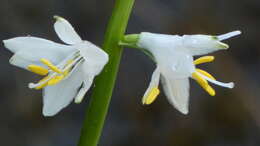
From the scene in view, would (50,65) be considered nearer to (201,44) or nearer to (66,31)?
(66,31)

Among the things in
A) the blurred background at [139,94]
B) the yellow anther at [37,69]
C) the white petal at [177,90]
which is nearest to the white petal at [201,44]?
the white petal at [177,90]

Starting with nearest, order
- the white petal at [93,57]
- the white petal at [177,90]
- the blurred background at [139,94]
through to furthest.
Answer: the white petal at [93,57]
the white petal at [177,90]
the blurred background at [139,94]

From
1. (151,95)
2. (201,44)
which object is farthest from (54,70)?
(201,44)

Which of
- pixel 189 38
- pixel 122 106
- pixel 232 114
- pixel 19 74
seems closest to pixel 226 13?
pixel 232 114

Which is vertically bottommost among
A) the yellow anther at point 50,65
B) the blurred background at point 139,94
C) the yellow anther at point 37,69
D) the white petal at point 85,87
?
the blurred background at point 139,94

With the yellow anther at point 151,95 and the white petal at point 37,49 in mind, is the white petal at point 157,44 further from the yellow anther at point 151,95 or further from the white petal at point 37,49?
the white petal at point 37,49

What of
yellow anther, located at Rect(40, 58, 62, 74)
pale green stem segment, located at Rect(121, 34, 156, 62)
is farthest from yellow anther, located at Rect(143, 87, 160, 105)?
yellow anther, located at Rect(40, 58, 62, 74)

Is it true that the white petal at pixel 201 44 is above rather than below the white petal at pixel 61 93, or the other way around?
above
